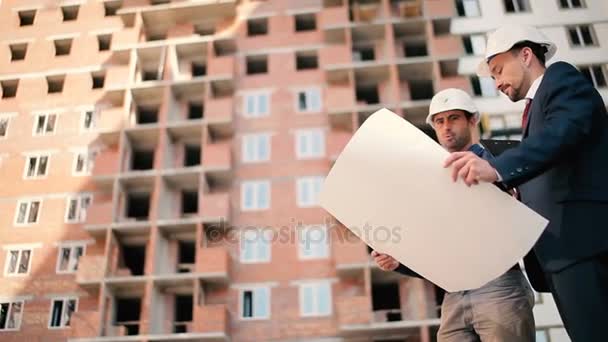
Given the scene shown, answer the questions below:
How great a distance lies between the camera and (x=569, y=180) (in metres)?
2.12

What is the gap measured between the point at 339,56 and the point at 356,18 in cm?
186

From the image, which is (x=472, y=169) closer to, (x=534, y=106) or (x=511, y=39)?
(x=534, y=106)

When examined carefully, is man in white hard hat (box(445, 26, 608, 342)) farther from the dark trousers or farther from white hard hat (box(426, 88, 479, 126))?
white hard hat (box(426, 88, 479, 126))

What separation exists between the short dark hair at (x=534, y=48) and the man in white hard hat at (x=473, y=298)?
54 centimetres

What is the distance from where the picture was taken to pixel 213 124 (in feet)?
60.2

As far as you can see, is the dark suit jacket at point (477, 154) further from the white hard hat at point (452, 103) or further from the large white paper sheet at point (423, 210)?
the large white paper sheet at point (423, 210)

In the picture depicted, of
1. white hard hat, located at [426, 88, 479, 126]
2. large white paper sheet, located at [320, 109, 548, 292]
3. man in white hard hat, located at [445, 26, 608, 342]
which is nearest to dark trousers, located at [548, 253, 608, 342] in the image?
man in white hard hat, located at [445, 26, 608, 342]

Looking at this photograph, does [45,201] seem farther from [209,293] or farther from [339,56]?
[339,56]

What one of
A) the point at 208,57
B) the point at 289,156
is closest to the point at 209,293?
the point at 289,156

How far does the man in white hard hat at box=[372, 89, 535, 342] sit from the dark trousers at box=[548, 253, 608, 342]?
2.06ft

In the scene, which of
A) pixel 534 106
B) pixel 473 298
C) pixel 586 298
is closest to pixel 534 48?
pixel 534 106

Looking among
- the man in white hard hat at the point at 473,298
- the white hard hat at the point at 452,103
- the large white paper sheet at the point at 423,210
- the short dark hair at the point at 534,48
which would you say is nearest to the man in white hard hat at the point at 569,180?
the large white paper sheet at the point at 423,210

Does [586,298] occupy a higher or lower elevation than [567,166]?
lower

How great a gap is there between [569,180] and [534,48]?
23.4 inches
